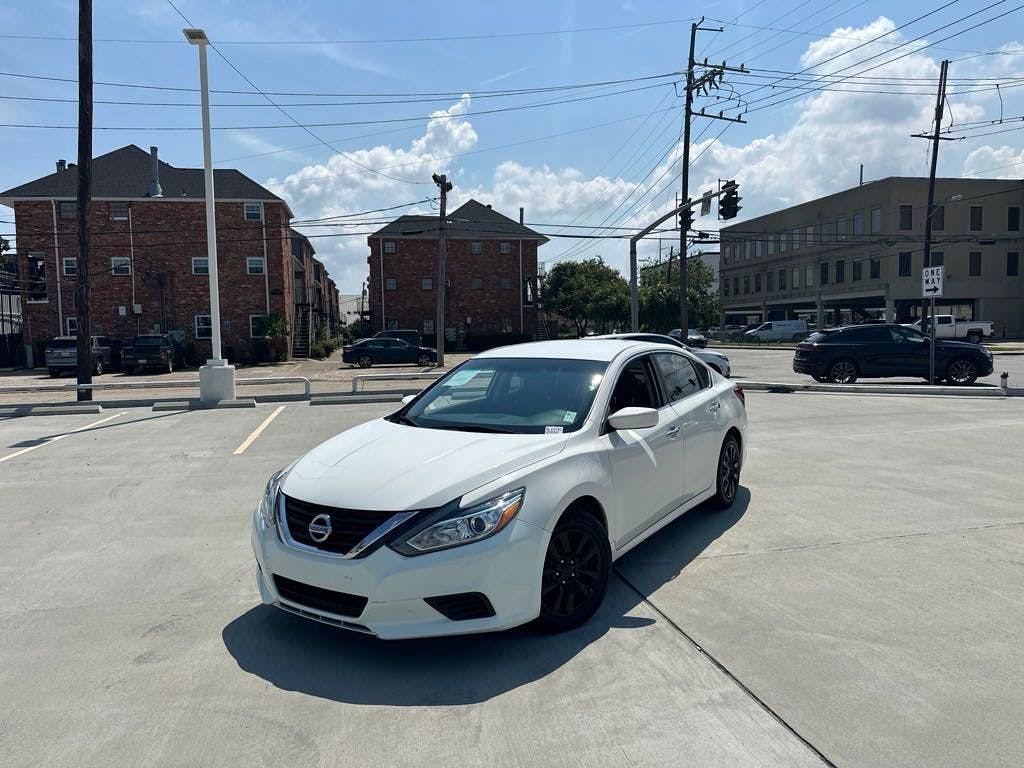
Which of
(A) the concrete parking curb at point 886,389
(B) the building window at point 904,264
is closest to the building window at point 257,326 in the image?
(A) the concrete parking curb at point 886,389

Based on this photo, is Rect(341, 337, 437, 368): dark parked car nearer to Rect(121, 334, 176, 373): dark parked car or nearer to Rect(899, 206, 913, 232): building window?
Rect(121, 334, 176, 373): dark parked car

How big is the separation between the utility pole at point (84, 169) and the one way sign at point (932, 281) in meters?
19.6

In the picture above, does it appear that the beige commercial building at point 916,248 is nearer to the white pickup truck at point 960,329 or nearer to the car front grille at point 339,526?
the white pickup truck at point 960,329

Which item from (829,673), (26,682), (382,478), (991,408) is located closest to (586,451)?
(382,478)

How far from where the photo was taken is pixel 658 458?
16.4ft

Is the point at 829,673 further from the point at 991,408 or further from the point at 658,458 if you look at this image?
the point at 991,408

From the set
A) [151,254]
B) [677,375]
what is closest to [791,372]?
[677,375]

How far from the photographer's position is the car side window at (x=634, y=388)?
4.91 m

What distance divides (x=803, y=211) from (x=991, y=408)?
53690mm

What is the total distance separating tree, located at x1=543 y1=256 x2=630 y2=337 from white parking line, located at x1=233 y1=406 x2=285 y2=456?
156ft

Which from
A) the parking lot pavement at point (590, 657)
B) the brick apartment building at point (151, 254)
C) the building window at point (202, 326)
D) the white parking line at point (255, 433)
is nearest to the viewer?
the parking lot pavement at point (590, 657)

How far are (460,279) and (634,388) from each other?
48.3 m

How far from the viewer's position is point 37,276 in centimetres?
3978

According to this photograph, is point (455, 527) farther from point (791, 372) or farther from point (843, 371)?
point (791, 372)
